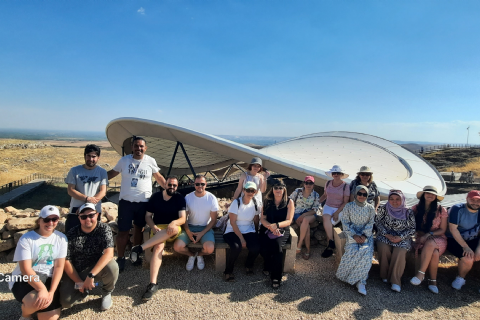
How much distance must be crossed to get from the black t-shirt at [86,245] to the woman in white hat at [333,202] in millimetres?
3535

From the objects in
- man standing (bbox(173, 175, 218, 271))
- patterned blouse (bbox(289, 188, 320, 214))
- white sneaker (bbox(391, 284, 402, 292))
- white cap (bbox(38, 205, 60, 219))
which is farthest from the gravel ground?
white cap (bbox(38, 205, 60, 219))

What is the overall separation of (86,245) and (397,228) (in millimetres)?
4379

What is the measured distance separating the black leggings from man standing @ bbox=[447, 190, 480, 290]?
2977 millimetres

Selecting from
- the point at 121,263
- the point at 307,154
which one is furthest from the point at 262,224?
the point at 307,154

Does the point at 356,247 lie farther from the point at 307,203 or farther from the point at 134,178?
the point at 134,178

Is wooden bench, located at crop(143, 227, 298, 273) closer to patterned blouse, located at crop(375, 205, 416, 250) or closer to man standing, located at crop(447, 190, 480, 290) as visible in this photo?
patterned blouse, located at crop(375, 205, 416, 250)

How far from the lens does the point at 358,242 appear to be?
375 cm

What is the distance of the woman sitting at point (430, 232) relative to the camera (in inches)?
147

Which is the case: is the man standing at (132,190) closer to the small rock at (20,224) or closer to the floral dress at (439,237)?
the small rock at (20,224)

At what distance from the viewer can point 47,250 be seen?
281 centimetres

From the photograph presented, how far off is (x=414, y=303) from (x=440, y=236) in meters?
1.13

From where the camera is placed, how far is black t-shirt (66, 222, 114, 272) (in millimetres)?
3098

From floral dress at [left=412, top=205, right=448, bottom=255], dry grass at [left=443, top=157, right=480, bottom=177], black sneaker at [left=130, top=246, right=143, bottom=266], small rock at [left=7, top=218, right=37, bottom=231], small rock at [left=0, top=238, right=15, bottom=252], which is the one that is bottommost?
dry grass at [left=443, top=157, right=480, bottom=177]

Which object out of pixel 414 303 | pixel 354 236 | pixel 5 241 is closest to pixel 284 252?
pixel 354 236
